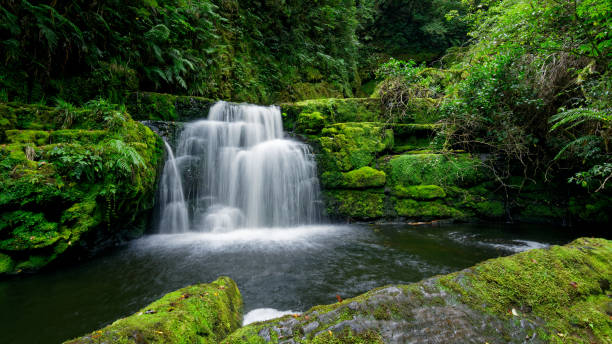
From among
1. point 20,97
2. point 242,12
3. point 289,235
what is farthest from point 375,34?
point 20,97

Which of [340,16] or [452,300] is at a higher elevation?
[340,16]

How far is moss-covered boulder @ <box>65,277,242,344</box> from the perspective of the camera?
1.29m

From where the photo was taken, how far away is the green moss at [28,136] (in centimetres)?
383

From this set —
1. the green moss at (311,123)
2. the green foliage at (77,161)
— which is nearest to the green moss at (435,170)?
the green moss at (311,123)

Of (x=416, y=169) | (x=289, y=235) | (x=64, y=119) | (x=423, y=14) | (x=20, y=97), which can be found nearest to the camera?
(x=64, y=119)

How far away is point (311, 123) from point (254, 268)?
554 centimetres

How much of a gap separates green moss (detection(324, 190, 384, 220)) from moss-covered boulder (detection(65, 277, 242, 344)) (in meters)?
4.82

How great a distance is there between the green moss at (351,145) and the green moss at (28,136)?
5808mm

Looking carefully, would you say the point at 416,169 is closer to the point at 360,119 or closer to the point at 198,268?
the point at 360,119

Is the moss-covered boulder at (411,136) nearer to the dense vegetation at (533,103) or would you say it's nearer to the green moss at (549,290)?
the dense vegetation at (533,103)

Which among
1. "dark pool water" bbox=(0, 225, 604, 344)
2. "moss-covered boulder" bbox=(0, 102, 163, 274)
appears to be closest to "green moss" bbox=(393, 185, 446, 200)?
"dark pool water" bbox=(0, 225, 604, 344)

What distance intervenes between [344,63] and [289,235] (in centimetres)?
1249

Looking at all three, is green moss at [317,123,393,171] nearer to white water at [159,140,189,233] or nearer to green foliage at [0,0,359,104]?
white water at [159,140,189,233]

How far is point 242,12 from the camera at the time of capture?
1169cm
